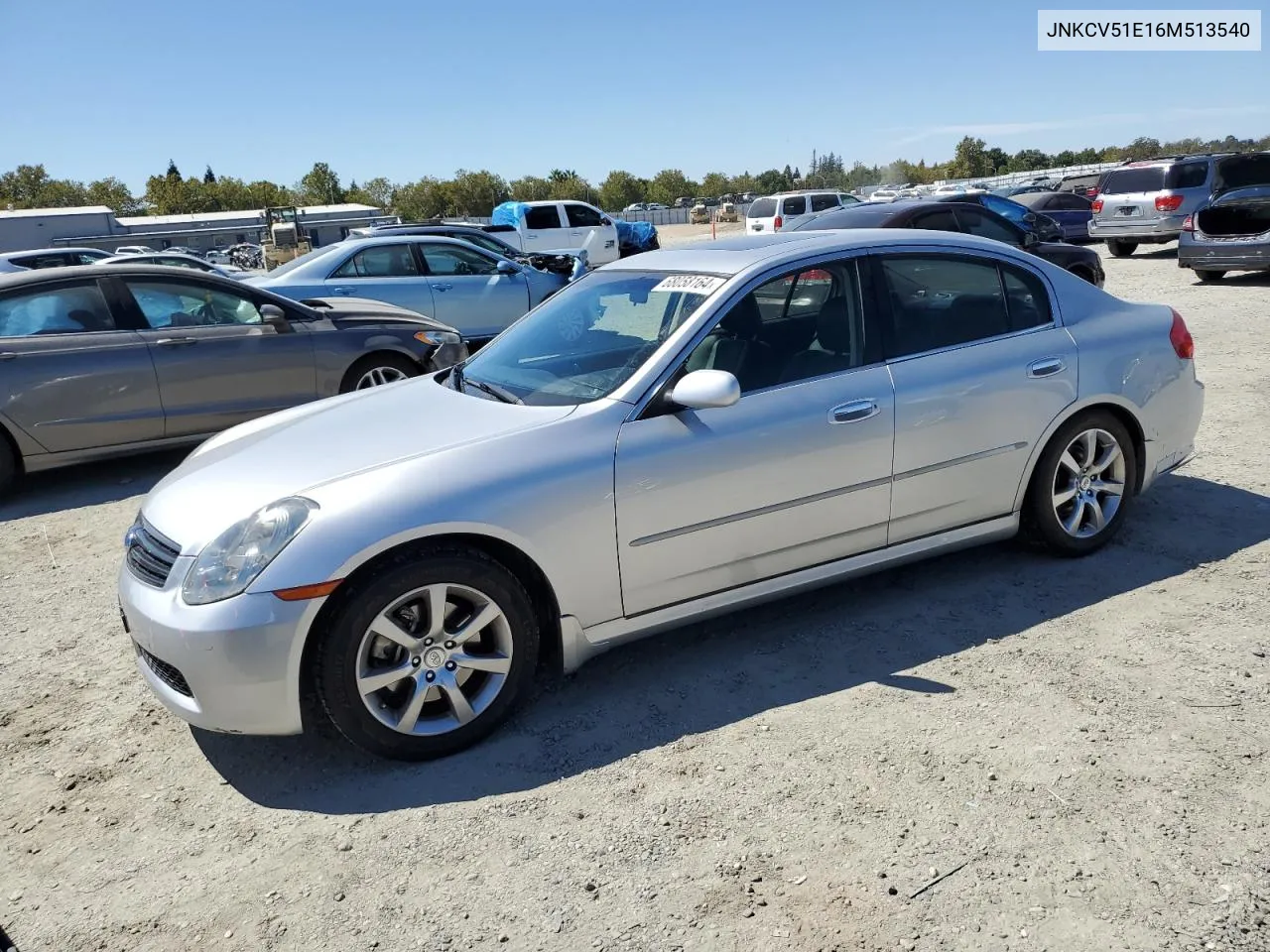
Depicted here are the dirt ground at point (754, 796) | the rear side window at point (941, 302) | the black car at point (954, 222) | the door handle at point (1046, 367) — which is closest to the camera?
the dirt ground at point (754, 796)

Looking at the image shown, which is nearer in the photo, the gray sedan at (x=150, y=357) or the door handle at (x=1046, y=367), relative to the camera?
the door handle at (x=1046, y=367)

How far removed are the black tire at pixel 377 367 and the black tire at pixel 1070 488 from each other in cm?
499

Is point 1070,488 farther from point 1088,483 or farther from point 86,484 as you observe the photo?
point 86,484

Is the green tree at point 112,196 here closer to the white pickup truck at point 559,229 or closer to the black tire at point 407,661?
the white pickup truck at point 559,229

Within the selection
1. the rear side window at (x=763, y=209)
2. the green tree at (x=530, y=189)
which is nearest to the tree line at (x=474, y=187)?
the green tree at (x=530, y=189)

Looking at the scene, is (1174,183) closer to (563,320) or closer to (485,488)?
(563,320)

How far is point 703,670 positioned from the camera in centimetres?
374

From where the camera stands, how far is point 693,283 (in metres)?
3.90

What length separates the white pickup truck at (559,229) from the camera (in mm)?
24609

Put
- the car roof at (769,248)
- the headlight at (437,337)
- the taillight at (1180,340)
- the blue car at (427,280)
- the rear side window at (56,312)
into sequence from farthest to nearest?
1. the blue car at (427,280)
2. the headlight at (437,337)
3. the rear side window at (56,312)
4. the taillight at (1180,340)
5. the car roof at (769,248)

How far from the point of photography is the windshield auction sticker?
380 cm

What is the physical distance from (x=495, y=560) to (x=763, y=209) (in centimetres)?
2535

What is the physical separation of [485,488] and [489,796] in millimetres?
981

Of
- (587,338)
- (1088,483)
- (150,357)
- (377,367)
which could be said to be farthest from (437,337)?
(1088,483)
